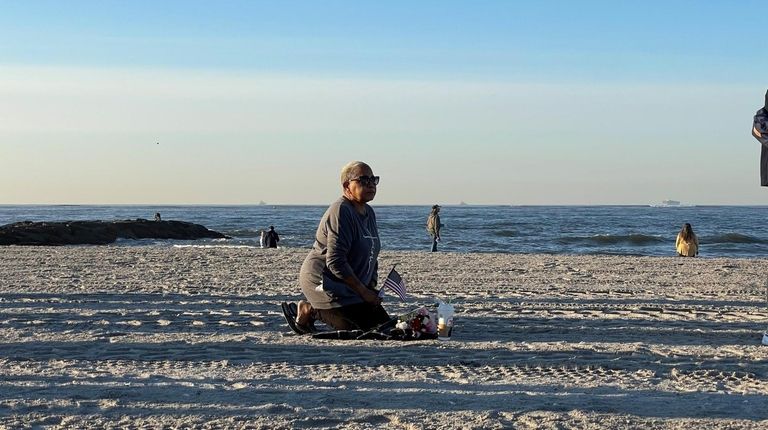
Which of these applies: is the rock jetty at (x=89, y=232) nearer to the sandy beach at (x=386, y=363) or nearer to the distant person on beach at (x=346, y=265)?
the sandy beach at (x=386, y=363)

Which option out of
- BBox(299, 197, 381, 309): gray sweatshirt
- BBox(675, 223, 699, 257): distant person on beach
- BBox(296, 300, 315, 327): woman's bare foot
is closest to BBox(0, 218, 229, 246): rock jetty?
BBox(675, 223, 699, 257): distant person on beach

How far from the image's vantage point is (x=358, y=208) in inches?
267

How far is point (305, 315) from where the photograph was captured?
6887 millimetres

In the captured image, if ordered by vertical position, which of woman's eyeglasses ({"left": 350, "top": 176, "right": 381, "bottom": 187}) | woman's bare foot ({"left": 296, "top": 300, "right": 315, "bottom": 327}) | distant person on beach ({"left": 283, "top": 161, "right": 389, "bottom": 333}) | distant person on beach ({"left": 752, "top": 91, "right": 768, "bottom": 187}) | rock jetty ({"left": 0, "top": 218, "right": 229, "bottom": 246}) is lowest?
rock jetty ({"left": 0, "top": 218, "right": 229, "bottom": 246})

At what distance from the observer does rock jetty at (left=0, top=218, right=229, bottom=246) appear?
2708 cm

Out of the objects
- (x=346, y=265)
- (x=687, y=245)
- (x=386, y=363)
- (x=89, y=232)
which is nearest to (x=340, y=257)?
(x=346, y=265)

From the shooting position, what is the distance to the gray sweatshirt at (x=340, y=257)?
6.56 meters

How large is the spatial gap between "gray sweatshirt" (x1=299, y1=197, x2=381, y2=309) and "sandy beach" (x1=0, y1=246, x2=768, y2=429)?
0.45 metres

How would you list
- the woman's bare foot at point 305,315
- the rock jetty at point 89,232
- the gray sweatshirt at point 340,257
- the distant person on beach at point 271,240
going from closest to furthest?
the gray sweatshirt at point 340,257
the woman's bare foot at point 305,315
the distant person on beach at point 271,240
the rock jetty at point 89,232

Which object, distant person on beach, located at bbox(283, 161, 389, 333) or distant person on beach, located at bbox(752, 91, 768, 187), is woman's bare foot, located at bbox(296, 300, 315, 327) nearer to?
distant person on beach, located at bbox(283, 161, 389, 333)

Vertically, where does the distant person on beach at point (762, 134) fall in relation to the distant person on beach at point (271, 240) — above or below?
above

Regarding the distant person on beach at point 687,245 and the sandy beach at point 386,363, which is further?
the distant person on beach at point 687,245

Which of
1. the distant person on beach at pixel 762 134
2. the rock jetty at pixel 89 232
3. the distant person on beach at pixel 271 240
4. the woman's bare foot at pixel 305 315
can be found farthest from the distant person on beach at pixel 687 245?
the rock jetty at pixel 89 232

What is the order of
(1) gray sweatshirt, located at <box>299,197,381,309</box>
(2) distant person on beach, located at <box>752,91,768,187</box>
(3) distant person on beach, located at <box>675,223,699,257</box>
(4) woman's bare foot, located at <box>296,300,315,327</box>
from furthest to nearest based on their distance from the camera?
(3) distant person on beach, located at <box>675,223,699,257</box>
(4) woman's bare foot, located at <box>296,300,315,327</box>
(1) gray sweatshirt, located at <box>299,197,381,309</box>
(2) distant person on beach, located at <box>752,91,768,187</box>
